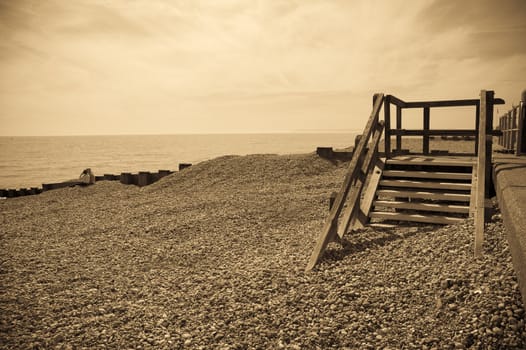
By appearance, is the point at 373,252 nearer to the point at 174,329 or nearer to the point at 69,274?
the point at 174,329

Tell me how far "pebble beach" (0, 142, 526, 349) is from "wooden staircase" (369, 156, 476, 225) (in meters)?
0.42

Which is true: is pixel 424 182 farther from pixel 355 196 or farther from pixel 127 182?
pixel 127 182

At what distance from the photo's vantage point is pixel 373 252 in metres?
5.70

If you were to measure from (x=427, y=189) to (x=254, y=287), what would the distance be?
482 cm

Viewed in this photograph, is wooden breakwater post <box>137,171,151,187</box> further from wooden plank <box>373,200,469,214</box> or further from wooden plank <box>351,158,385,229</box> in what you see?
wooden plank <box>373,200,469,214</box>

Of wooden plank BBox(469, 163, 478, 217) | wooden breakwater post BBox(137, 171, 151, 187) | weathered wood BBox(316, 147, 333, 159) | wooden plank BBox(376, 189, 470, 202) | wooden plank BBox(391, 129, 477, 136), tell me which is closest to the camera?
wooden plank BBox(469, 163, 478, 217)

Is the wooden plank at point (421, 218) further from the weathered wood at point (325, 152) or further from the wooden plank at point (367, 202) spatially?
the weathered wood at point (325, 152)

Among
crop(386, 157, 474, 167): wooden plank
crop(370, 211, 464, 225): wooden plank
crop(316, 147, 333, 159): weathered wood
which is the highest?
crop(316, 147, 333, 159): weathered wood

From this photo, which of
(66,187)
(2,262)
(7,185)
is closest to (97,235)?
(2,262)

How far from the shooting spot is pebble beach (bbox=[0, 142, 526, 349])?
3656mm

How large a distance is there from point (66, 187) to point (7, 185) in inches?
761

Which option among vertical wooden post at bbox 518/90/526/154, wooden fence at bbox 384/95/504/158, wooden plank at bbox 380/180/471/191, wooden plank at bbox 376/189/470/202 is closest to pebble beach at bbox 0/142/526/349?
wooden plank at bbox 376/189/470/202

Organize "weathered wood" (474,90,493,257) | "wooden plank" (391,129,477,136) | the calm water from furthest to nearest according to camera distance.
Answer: the calm water
"wooden plank" (391,129,477,136)
"weathered wood" (474,90,493,257)

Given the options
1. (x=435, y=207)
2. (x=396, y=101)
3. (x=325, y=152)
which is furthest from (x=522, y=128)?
(x=325, y=152)
